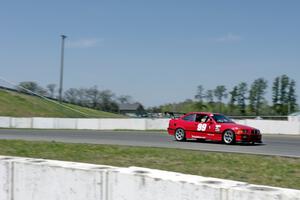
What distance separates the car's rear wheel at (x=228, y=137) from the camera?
1753 centimetres

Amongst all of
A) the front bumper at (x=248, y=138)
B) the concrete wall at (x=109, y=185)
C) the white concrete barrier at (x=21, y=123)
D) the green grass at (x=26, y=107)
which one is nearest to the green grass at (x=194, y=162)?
the concrete wall at (x=109, y=185)

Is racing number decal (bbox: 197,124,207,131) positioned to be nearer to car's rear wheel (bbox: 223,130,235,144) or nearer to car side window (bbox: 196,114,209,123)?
car side window (bbox: 196,114,209,123)

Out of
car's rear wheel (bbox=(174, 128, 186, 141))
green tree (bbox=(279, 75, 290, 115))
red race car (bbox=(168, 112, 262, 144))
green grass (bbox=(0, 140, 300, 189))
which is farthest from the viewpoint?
green tree (bbox=(279, 75, 290, 115))

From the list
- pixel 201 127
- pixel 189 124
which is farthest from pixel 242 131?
pixel 189 124

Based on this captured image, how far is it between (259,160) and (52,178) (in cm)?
666

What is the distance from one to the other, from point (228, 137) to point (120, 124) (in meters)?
17.7

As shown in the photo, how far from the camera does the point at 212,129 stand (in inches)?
718

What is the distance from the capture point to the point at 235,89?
78.4 meters

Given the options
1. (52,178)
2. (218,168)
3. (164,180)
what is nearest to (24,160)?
(52,178)

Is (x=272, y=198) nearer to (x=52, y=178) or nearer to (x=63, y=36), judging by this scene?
(x=52, y=178)

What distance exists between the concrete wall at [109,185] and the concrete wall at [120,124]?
24.3 metres

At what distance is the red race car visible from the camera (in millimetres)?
17438

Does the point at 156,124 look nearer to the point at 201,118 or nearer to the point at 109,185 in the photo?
the point at 201,118

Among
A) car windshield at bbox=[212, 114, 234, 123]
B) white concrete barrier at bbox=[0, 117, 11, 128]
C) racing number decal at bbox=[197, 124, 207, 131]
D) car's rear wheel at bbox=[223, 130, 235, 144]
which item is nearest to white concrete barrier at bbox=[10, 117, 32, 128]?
white concrete barrier at bbox=[0, 117, 11, 128]
